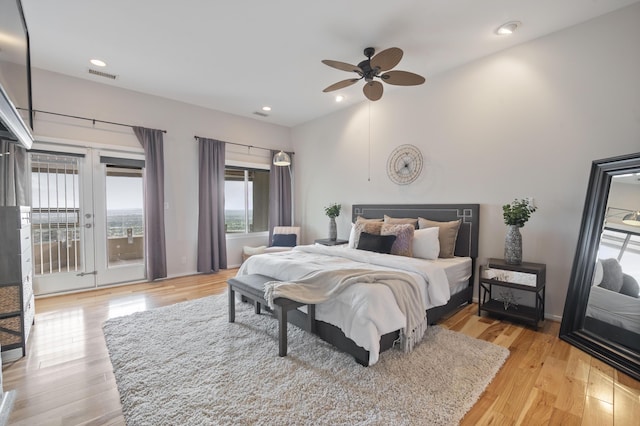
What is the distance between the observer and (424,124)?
4164mm

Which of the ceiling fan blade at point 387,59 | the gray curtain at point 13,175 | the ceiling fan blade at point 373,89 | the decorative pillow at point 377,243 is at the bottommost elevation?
the decorative pillow at point 377,243

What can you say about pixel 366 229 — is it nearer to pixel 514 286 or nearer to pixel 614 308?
pixel 514 286

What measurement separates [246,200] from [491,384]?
5.22 m

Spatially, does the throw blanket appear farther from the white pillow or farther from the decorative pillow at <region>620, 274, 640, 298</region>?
the decorative pillow at <region>620, 274, 640, 298</region>

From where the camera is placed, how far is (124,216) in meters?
4.59

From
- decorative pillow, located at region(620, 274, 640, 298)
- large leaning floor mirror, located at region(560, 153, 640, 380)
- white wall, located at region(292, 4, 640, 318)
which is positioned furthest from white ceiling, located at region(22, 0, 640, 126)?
decorative pillow, located at region(620, 274, 640, 298)

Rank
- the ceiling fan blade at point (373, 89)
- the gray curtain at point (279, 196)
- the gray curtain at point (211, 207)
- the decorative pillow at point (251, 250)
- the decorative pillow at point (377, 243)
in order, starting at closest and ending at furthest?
1. the ceiling fan blade at point (373, 89)
2. the decorative pillow at point (377, 243)
3. the gray curtain at point (211, 207)
4. the decorative pillow at point (251, 250)
5. the gray curtain at point (279, 196)

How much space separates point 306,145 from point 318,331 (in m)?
4.49

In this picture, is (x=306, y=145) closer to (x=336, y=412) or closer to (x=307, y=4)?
(x=307, y=4)

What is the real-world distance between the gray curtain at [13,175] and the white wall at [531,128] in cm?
477

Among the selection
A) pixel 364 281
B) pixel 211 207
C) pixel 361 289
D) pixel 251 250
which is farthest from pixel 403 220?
pixel 211 207

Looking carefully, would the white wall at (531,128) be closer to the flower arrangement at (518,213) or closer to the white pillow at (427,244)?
the flower arrangement at (518,213)

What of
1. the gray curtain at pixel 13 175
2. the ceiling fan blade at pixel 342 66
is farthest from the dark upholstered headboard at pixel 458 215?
the gray curtain at pixel 13 175

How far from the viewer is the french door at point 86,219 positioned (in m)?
3.93
